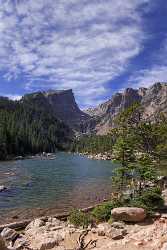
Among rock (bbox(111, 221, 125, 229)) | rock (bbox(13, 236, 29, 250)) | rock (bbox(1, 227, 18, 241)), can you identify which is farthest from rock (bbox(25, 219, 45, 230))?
rock (bbox(111, 221, 125, 229))

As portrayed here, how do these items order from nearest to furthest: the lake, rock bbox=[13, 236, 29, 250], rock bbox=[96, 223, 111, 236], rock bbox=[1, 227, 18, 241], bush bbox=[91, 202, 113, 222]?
rock bbox=[13, 236, 29, 250] → rock bbox=[96, 223, 111, 236] → rock bbox=[1, 227, 18, 241] → bush bbox=[91, 202, 113, 222] → the lake

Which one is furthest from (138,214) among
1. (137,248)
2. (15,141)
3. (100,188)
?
(15,141)

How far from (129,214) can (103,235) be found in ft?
11.6

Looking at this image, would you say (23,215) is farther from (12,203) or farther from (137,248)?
(137,248)

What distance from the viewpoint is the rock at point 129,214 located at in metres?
27.5

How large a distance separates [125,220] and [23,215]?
43.4 feet

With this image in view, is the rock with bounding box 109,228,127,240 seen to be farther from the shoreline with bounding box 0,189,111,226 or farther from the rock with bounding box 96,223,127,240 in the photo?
the shoreline with bounding box 0,189,111,226

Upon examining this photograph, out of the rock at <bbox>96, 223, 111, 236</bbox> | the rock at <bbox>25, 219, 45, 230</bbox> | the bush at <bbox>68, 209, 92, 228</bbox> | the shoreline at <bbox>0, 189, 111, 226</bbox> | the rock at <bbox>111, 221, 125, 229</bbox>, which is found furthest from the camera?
the shoreline at <bbox>0, 189, 111, 226</bbox>

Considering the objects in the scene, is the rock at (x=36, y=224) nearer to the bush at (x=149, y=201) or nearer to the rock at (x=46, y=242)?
the rock at (x=46, y=242)

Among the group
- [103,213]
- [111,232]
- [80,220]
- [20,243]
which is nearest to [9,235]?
[20,243]

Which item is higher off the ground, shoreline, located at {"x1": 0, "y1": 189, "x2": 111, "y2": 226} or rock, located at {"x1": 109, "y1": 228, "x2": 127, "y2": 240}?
rock, located at {"x1": 109, "y1": 228, "x2": 127, "y2": 240}

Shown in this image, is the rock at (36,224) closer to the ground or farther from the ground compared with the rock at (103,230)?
closer to the ground

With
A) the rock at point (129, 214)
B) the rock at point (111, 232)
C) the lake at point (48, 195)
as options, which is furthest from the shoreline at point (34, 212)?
the rock at point (111, 232)

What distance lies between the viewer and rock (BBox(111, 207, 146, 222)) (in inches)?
1083
